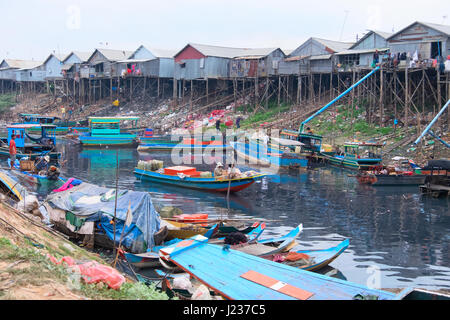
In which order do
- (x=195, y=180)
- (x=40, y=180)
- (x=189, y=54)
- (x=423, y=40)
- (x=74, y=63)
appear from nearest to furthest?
(x=195, y=180) → (x=40, y=180) → (x=423, y=40) → (x=189, y=54) → (x=74, y=63)

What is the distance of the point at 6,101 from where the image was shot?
62719 millimetres

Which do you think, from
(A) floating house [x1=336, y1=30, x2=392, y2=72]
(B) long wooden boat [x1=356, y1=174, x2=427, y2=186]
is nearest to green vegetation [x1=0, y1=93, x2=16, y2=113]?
(A) floating house [x1=336, y1=30, x2=392, y2=72]

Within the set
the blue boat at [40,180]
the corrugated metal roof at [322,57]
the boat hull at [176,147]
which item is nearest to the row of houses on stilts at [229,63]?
the corrugated metal roof at [322,57]

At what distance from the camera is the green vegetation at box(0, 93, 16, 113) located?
195 feet

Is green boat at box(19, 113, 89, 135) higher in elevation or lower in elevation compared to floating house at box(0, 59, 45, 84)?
lower

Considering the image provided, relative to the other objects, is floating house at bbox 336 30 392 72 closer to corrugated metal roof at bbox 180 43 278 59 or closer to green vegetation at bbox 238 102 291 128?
green vegetation at bbox 238 102 291 128

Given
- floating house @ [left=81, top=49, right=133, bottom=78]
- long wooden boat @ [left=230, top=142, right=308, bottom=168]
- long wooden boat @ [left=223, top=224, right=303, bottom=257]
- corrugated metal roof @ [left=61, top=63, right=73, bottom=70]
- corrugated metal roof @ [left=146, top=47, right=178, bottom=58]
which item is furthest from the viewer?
corrugated metal roof @ [left=61, top=63, right=73, bottom=70]

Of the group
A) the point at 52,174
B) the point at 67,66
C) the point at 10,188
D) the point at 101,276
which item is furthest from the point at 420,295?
the point at 67,66

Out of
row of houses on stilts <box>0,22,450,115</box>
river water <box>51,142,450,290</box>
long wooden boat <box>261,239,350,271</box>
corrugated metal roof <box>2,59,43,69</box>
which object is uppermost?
corrugated metal roof <box>2,59,43,69</box>

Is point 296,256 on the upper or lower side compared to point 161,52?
lower

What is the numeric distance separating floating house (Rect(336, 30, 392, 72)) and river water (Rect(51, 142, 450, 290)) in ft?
33.0

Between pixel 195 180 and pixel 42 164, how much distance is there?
8.25 m

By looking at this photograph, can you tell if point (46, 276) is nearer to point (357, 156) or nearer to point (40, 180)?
point (40, 180)
